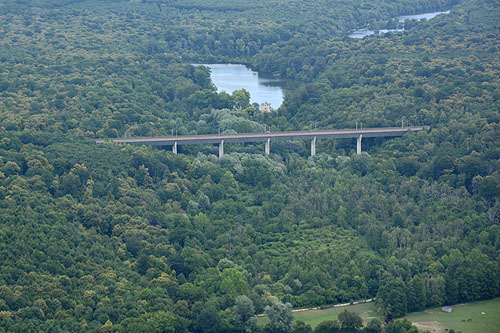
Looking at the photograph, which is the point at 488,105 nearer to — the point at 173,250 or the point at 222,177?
the point at 222,177

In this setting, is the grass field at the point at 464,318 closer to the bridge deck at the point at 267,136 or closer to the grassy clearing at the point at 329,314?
the grassy clearing at the point at 329,314

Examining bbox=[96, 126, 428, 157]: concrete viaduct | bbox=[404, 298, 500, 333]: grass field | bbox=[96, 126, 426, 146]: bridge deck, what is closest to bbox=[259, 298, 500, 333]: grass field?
bbox=[404, 298, 500, 333]: grass field

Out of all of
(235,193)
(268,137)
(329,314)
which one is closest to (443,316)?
(329,314)

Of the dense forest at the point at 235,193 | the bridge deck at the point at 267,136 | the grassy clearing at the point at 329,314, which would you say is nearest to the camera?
the grassy clearing at the point at 329,314

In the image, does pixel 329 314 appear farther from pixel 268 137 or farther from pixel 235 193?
pixel 268 137

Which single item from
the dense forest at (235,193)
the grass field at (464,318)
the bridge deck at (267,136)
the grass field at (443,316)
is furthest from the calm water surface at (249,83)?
the grass field at (464,318)

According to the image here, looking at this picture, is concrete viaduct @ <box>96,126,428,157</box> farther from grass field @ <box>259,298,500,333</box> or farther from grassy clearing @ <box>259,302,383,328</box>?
grass field @ <box>259,298,500,333</box>
